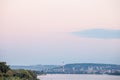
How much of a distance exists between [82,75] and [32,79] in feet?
55.6

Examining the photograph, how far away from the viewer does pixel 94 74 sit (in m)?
37.3

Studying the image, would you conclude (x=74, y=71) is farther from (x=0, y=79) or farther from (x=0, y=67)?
(x=0, y=79)

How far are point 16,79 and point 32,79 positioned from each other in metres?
4.50

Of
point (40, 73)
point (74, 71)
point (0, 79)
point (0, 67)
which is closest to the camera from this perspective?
point (0, 79)

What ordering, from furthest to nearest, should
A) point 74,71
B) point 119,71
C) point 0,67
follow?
point 74,71 → point 119,71 → point 0,67

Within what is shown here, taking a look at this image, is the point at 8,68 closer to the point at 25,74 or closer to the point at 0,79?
the point at 25,74

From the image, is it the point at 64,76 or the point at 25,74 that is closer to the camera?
the point at 25,74

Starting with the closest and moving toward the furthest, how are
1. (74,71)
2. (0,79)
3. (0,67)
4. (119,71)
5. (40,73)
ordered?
(0,79), (0,67), (119,71), (40,73), (74,71)

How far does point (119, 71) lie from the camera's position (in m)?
29.5

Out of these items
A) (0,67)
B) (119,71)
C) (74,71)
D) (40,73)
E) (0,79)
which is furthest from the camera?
(74,71)

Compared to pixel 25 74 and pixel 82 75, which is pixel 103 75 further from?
pixel 25 74

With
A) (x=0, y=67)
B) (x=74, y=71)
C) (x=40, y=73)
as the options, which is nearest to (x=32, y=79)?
(x=0, y=67)

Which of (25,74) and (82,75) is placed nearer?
(25,74)

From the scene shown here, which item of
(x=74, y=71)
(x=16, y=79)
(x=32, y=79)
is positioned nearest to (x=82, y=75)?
(x=74, y=71)
